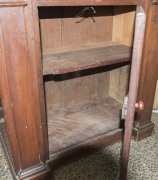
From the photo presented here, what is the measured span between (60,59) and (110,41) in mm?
629

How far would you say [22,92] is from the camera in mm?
958

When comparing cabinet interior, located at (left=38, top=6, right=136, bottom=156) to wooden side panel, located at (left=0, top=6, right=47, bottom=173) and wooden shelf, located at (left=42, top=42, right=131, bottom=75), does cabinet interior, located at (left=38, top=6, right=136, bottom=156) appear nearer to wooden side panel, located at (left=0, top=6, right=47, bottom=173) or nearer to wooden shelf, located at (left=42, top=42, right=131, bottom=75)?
wooden shelf, located at (left=42, top=42, right=131, bottom=75)

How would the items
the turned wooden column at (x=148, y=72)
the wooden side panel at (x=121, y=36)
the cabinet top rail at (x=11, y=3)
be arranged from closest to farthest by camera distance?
the cabinet top rail at (x=11, y=3) < the turned wooden column at (x=148, y=72) < the wooden side panel at (x=121, y=36)

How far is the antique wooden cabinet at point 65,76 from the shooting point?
2.77 feet

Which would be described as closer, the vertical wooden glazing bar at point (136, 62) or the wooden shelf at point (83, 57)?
the vertical wooden glazing bar at point (136, 62)

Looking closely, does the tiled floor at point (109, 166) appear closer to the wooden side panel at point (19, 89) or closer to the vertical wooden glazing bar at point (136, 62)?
the wooden side panel at point (19, 89)

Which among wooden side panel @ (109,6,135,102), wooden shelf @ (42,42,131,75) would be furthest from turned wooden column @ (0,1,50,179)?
wooden side panel @ (109,6,135,102)

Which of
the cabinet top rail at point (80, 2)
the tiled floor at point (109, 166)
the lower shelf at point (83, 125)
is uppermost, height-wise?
the cabinet top rail at point (80, 2)

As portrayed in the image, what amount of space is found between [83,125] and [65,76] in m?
0.41

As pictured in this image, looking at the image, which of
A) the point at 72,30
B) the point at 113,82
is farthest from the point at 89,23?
the point at 113,82

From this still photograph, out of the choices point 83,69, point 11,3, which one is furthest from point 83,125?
point 11,3

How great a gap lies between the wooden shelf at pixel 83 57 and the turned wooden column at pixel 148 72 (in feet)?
0.45

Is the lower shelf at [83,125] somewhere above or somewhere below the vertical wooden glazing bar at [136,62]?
below

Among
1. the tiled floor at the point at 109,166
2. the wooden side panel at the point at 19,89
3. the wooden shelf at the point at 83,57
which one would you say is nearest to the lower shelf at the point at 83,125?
the tiled floor at the point at 109,166
